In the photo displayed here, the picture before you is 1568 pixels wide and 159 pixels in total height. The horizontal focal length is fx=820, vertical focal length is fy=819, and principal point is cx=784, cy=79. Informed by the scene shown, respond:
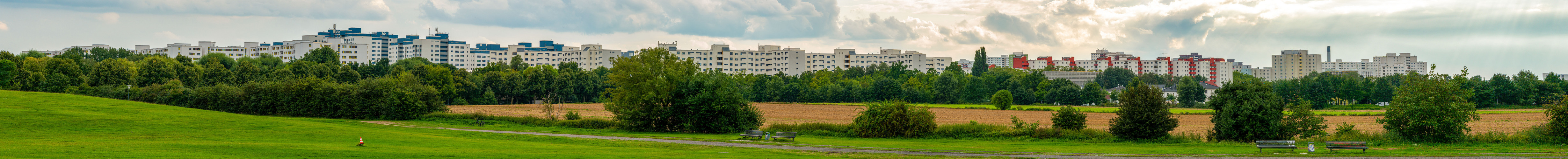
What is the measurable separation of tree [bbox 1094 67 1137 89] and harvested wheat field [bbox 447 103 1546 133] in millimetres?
104662

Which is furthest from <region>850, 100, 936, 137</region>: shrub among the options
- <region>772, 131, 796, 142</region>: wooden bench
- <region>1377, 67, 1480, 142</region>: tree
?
<region>1377, 67, 1480, 142</region>: tree

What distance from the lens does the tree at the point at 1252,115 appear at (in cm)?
2914

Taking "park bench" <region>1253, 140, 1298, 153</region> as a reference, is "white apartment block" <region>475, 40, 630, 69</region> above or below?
above

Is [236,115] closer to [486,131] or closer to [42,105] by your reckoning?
[42,105]

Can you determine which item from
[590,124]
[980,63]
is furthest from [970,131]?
[980,63]

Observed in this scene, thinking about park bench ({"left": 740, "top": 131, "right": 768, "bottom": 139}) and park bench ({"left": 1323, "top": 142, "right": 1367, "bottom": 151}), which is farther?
park bench ({"left": 740, "top": 131, "right": 768, "bottom": 139})

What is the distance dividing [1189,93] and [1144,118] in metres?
74.6

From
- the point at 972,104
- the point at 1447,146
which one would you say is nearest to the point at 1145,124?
the point at 1447,146

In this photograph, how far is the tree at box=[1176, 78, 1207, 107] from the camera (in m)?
95.7

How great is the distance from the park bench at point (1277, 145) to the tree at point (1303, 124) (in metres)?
6.41

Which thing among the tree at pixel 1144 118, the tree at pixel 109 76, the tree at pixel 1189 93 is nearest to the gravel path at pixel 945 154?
the tree at pixel 1144 118

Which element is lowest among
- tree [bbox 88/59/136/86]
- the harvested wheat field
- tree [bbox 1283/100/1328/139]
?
the harvested wheat field

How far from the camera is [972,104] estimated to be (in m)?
108

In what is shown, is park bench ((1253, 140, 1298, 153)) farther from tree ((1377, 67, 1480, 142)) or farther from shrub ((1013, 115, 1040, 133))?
shrub ((1013, 115, 1040, 133))
